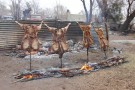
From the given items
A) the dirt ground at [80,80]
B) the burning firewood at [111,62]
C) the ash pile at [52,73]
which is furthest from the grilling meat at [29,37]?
the burning firewood at [111,62]

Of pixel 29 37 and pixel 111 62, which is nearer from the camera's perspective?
pixel 29 37

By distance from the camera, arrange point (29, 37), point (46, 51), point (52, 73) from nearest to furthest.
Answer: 1. point (52, 73)
2. point (29, 37)
3. point (46, 51)

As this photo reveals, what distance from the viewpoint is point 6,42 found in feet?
51.6

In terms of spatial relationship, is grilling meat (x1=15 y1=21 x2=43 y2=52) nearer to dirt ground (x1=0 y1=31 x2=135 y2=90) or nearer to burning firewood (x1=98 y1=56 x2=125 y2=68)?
dirt ground (x1=0 y1=31 x2=135 y2=90)

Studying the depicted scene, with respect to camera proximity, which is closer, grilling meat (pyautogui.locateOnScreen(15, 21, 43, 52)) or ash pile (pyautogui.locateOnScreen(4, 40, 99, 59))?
grilling meat (pyautogui.locateOnScreen(15, 21, 43, 52))

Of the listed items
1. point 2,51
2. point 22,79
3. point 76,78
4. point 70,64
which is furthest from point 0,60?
point 76,78

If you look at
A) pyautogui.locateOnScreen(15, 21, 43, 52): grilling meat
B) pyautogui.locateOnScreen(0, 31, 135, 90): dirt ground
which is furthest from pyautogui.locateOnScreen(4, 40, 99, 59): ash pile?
pyautogui.locateOnScreen(15, 21, 43, 52): grilling meat

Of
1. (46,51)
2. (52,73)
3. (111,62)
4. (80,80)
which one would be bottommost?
(80,80)

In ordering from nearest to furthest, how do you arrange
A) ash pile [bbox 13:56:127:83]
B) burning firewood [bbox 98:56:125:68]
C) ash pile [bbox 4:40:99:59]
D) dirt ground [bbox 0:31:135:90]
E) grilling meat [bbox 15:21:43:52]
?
1. dirt ground [bbox 0:31:135:90]
2. ash pile [bbox 13:56:127:83]
3. grilling meat [bbox 15:21:43:52]
4. burning firewood [bbox 98:56:125:68]
5. ash pile [bbox 4:40:99:59]

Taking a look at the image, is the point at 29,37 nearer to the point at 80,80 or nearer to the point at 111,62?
the point at 80,80

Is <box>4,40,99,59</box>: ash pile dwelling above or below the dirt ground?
above

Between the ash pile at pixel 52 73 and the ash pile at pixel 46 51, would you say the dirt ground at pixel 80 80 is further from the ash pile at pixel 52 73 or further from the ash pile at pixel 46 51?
the ash pile at pixel 46 51

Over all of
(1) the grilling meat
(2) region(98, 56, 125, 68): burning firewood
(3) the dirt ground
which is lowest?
(3) the dirt ground

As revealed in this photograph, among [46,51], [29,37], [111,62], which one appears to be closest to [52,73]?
[29,37]
